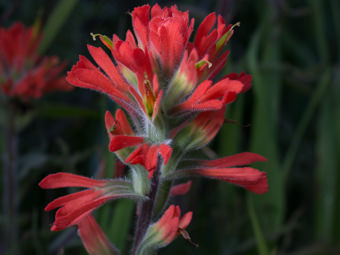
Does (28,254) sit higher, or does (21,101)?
(21,101)

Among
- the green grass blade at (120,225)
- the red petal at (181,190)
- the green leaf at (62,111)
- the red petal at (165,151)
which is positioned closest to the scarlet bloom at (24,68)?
the green leaf at (62,111)

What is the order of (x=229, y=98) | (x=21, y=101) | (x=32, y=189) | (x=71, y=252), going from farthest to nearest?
(x=32, y=189) → (x=21, y=101) → (x=71, y=252) → (x=229, y=98)

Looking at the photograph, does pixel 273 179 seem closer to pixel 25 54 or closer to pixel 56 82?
pixel 56 82

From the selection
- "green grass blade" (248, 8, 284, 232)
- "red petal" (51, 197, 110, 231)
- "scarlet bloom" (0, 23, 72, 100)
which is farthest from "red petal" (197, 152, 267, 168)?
"scarlet bloom" (0, 23, 72, 100)

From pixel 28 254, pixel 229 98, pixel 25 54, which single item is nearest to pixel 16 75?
pixel 25 54

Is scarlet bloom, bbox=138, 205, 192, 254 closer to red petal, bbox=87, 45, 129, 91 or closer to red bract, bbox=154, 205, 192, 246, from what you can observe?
red bract, bbox=154, 205, 192, 246
